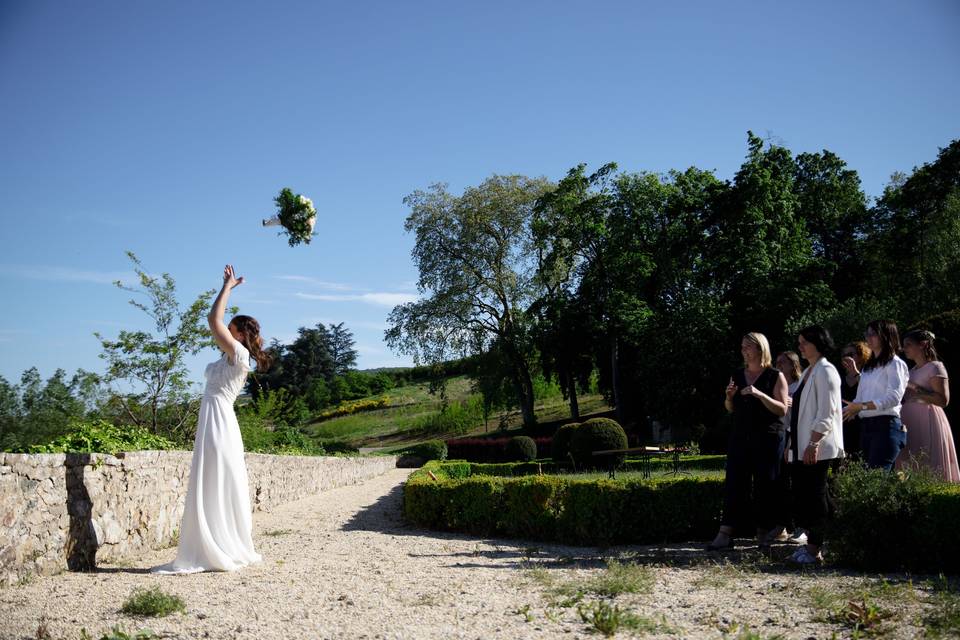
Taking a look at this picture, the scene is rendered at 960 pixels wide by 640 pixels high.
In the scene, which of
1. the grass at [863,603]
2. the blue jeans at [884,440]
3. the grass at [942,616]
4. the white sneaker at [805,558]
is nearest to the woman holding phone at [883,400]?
the blue jeans at [884,440]

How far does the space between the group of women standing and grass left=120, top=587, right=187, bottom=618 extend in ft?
14.5

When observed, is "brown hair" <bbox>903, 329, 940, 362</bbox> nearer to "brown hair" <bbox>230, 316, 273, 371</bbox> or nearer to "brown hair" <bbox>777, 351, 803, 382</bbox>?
"brown hair" <bbox>777, 351, 803, 382</bbox>

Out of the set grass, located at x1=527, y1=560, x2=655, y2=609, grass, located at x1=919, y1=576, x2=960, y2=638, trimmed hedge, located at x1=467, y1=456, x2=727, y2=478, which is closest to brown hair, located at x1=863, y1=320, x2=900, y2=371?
grass, located at x1=919, y1=576, x2=960, y2=638

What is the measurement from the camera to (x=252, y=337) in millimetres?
5949

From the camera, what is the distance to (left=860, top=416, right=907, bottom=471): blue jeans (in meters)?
6.07

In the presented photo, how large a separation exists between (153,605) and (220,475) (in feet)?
4.94

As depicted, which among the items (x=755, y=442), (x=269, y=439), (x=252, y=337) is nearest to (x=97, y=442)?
(x=252, y=337)

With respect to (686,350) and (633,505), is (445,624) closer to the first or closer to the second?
(633,505)

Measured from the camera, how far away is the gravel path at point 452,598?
387cm

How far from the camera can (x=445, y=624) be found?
13.0 feet

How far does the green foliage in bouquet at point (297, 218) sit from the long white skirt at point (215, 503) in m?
2.17

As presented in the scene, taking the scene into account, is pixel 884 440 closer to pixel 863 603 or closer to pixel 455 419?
pixel 863 603

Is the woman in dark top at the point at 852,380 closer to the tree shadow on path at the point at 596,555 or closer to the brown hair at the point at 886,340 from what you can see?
the brown hair at the point at 886,340

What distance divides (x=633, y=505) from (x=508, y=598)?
335 cm
